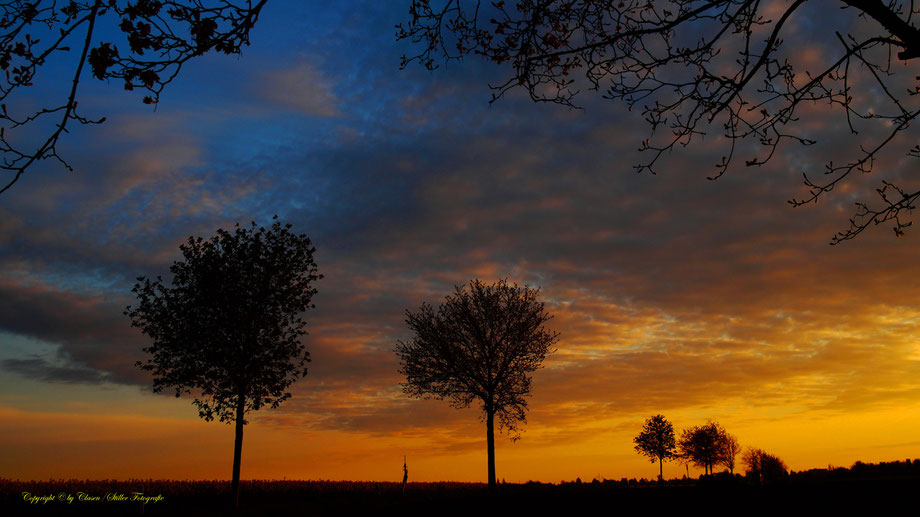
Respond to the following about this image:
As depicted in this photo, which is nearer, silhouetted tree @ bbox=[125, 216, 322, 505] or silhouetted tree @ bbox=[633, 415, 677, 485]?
silhouetted tree @ bbox=[125, 216, 322, 505]

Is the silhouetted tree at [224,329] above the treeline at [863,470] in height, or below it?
above

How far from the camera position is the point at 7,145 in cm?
714

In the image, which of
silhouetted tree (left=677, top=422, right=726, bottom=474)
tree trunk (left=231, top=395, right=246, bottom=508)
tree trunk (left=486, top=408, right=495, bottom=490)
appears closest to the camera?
tree trunk (left=231, top=395, right=246, bottom=508)

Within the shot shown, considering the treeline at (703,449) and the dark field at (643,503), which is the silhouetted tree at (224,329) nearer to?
the dark field at (643,503)

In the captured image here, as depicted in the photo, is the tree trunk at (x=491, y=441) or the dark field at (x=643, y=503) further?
the tree trunk at (x=491, y=441)

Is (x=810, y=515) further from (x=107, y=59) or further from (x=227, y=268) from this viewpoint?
(x=227, y=268)

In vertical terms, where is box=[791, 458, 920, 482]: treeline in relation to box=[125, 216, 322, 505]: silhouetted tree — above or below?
below

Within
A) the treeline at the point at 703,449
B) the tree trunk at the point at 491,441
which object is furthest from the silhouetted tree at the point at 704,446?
the tree trunk at the point at 491,441

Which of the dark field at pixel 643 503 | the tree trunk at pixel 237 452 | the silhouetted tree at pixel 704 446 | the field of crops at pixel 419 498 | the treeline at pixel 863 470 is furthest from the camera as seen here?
the silhouetted tree at pixel 704 446

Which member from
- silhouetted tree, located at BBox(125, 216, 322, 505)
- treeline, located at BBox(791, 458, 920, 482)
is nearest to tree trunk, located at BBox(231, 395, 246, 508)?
silhouetted tree, located at BBox(125, 216, 322, 505)

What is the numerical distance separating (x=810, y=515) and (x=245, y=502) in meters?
35.5

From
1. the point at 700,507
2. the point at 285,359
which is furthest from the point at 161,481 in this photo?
the point at 700,507

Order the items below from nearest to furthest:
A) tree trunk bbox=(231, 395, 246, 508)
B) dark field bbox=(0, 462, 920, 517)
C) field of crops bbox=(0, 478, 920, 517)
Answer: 1. dark field bbox=(0, 462, 920, 517)
2. field of crops bbox=(0, 478, 920, 517)
3. tree trunk bbox=(231, 395, 246, 508)

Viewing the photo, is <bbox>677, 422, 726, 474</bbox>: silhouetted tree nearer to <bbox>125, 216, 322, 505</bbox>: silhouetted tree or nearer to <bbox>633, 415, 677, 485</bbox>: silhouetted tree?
<bbox>633, 415, 677, 485</bbox>: silhouetted tree
